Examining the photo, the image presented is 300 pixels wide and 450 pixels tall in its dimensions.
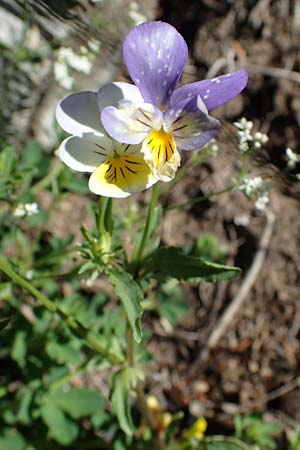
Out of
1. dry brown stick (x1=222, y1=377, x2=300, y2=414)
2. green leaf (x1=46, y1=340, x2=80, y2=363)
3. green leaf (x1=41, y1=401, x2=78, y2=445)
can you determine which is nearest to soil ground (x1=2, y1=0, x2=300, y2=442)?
dry brown stick (x1=222, y1=377, x2=300, y2=414)

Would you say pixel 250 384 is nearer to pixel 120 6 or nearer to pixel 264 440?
pixel 264 440

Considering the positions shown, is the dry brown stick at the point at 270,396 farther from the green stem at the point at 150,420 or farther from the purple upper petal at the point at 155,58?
the purple upper petal at the point at 155,58

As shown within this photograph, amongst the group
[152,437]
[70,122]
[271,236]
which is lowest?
[152,437]

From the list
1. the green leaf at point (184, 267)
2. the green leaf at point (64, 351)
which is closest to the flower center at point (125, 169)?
the green leaf at point (184, 267)

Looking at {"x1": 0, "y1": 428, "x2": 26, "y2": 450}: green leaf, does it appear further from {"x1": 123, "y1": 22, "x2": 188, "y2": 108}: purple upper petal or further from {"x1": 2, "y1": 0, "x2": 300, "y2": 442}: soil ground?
{"x1": 123, "y1": 22, "x2": 188, "y2": 108}: purple upper petal

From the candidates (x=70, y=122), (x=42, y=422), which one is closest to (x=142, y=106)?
(x=70, y=122)

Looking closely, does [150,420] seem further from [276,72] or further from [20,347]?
[276,72]
